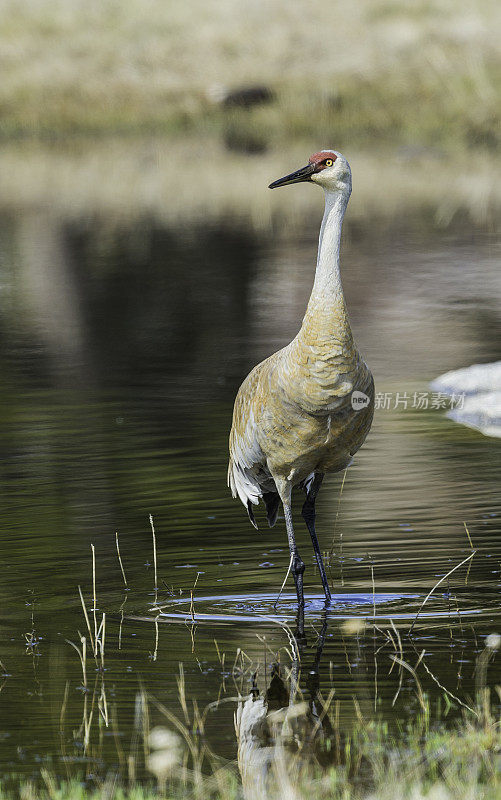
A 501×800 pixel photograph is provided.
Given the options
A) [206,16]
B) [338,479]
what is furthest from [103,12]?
[338,479]

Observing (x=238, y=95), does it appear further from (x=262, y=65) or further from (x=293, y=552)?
(x=293, y=552)

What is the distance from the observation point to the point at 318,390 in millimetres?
7520

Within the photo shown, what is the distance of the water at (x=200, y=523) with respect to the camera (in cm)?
669

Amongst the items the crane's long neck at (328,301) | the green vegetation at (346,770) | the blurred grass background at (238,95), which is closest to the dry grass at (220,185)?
the blurred grass background at (238,95)

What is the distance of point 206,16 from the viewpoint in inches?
1698

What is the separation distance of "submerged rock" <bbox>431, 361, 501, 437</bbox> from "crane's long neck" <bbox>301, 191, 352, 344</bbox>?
4414mm

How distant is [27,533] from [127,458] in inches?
80.9

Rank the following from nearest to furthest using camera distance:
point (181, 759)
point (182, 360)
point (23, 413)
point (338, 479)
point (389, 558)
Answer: point (181, 759)
point (389, 558)
point (338, 479)
point (23, 413)
point (182, 360)

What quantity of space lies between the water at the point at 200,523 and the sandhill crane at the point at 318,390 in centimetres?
63

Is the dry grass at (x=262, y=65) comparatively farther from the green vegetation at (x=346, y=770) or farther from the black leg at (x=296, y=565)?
→ the green vegetation at (x=346, y=770)

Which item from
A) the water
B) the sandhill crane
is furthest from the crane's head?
the water

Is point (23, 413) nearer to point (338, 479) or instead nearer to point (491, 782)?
point (338, 479)

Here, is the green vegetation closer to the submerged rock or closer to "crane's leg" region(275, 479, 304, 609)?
"crane's leg" region(275, 479, 304, 609)

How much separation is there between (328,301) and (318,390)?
0.46 metres
